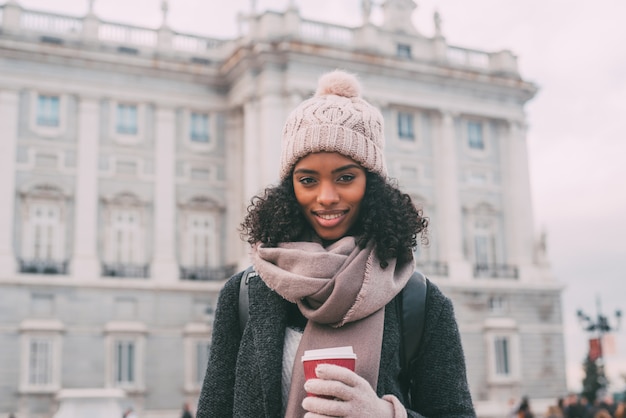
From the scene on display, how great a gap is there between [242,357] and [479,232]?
92.9ft

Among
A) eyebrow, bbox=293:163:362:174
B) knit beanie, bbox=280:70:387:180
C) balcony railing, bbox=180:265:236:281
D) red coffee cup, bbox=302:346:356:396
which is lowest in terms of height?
red coffee cup, bbox=302:346:356:396

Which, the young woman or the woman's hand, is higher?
the young woman

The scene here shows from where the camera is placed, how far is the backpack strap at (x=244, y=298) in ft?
7.47

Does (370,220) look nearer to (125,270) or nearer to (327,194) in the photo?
(327,194)

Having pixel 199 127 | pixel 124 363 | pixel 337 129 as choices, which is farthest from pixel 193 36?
pixel 337 129

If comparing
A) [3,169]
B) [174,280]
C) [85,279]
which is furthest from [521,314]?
[3,169]

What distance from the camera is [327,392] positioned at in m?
1.86

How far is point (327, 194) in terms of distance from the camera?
223cm

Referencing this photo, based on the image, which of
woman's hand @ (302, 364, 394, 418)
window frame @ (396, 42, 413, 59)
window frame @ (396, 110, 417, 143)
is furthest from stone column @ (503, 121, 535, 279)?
woman's hand @ (302, 364, 394, 418)

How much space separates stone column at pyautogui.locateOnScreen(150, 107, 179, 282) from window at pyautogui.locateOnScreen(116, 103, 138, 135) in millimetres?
696

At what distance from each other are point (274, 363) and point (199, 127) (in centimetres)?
2639

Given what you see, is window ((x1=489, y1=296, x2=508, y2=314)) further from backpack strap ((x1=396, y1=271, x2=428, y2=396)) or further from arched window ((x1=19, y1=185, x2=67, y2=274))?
backpack strap ((x1=396, y1=271, x2=428, y2=396))

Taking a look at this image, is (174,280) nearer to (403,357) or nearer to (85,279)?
(85,279)

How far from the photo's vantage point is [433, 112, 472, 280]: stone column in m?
28.6
